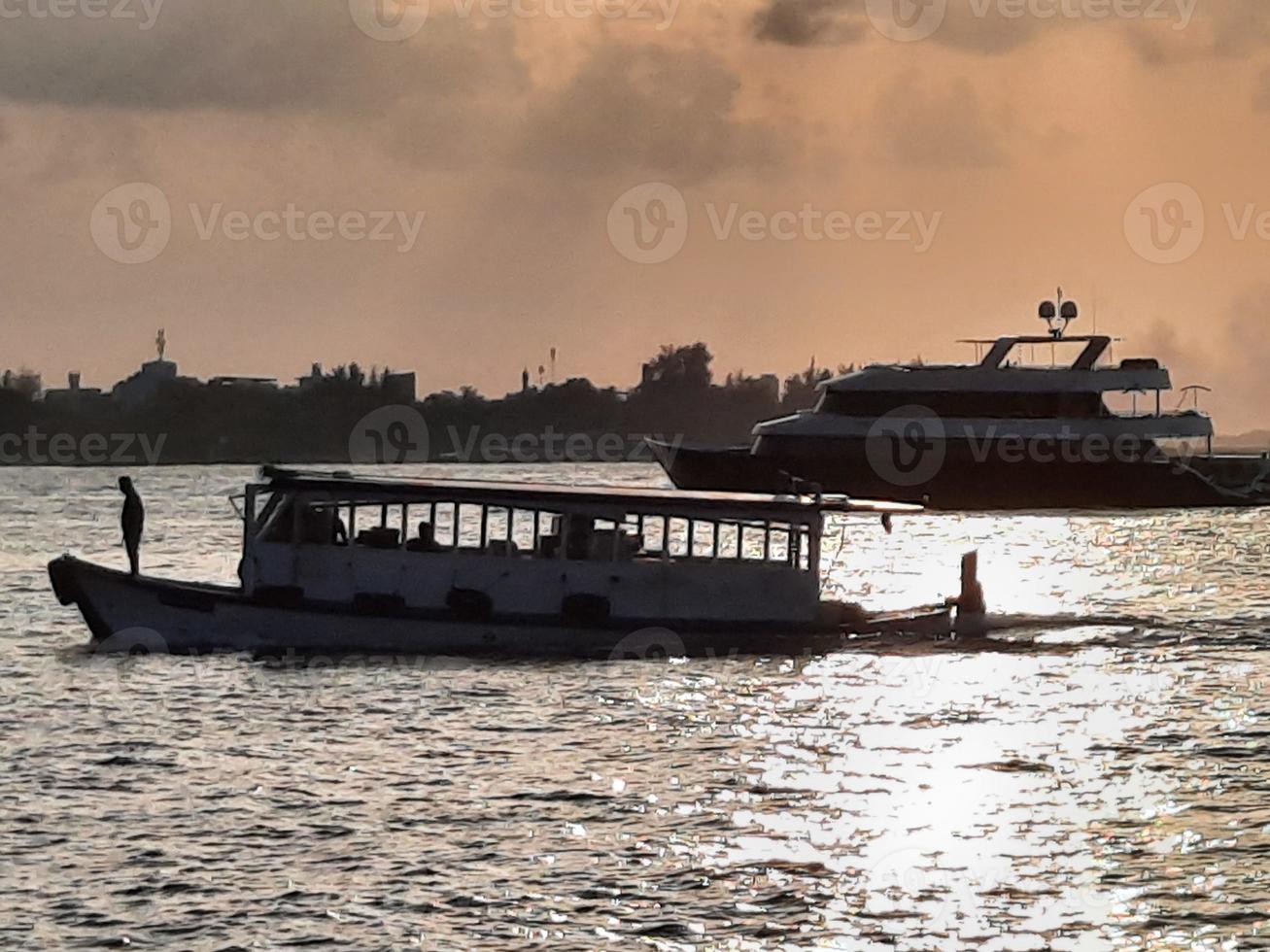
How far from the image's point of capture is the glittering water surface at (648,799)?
20719 millimetres

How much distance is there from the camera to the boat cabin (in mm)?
38969

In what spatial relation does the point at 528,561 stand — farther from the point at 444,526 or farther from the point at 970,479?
the point at 444,526

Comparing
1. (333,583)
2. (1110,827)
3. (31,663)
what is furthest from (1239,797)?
(31,663)

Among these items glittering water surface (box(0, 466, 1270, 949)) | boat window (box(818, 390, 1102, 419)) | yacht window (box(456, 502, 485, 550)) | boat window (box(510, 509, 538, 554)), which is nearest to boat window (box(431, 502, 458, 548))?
yacht window (box(456, 502, 485, 550))

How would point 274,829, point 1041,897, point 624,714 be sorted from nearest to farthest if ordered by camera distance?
point 1041,897, point 274,829, point 624,714

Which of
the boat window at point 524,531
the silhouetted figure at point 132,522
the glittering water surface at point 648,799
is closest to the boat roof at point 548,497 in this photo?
the silhouetted figure at point 132,522

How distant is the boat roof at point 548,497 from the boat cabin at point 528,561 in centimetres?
3

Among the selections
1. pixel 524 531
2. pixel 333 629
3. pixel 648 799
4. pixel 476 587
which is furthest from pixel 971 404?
pixel 648 799

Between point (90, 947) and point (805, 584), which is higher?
point (805, 584)

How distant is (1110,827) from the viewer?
998 inches

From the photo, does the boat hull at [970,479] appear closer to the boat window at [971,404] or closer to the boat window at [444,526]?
the boat window at [971,404]

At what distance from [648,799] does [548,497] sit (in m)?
13.1

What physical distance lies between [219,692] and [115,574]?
4.40 metres

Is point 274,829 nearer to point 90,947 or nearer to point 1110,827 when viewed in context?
point 90,947
